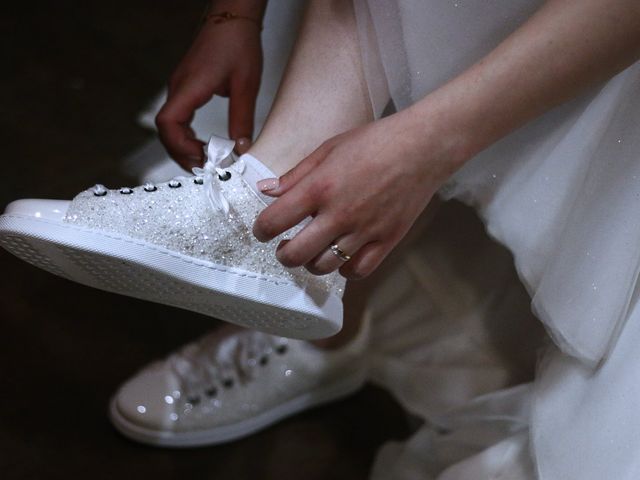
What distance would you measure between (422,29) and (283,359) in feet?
1.49

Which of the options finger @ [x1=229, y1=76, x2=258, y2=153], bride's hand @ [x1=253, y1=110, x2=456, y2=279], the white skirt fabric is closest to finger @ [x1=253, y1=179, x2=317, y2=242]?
bride's hand @ [x1=253, y1=110, x2=456, y2=279]

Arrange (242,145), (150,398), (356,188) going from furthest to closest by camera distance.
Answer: (150,398), (242,145), (356,188)

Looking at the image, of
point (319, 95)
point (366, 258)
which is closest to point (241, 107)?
point (319, 95)

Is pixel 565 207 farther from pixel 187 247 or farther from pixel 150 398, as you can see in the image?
pixel 150 398

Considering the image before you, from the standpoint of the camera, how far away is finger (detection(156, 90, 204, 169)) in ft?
2.76

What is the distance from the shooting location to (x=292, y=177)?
0.65 meters

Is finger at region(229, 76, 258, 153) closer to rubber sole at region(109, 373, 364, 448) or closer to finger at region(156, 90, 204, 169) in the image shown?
finger at region(156, 90, 204, 169)

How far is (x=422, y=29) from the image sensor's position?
677mm

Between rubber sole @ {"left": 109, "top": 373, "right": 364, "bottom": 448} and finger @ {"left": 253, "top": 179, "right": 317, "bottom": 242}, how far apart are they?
0.41 m

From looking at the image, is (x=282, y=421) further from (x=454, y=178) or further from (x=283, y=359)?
(x=454, y=178)

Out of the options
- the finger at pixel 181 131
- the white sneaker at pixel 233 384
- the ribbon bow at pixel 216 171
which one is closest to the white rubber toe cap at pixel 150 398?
the white sneaker at pixel 233 384

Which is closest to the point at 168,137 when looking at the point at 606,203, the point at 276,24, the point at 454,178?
the point at 276,24

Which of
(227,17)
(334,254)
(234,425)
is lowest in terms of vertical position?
(234,425)

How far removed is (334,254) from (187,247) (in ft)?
0.38
